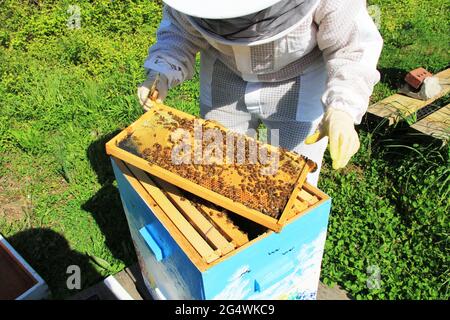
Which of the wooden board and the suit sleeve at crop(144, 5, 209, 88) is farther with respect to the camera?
the suit sleeve at crop(144, 5, 209, 88)

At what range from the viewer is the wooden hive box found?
2389 millimetres

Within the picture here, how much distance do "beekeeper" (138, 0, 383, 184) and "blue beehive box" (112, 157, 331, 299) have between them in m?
0.30

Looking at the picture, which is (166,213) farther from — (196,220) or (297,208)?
(297,208)

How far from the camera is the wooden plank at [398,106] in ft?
10.9

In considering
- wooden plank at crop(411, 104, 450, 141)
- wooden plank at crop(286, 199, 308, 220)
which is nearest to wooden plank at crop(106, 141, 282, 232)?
wooden plank at crop(286, 199, 308, 220)

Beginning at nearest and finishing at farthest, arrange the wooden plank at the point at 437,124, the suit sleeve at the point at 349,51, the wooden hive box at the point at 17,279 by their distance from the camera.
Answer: the suit sleeve at the point at 349,51
the wooden hive box at the point at 17,279
the wooden plank at the point at 437,124

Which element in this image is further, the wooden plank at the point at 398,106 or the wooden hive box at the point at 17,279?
the wooden plank at the point at 398,106

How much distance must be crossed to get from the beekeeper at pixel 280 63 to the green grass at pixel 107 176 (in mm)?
795

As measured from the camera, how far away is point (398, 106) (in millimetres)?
3459

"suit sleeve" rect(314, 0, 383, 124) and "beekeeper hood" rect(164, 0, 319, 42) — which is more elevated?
"beekeeper hood" rect(164, 0, 319, 42)

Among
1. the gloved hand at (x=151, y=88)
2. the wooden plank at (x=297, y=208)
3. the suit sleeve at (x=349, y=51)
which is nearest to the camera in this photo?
the wooden plank at (x=297, y=208)

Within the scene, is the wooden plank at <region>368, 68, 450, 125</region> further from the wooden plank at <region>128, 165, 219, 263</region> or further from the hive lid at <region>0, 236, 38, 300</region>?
the hive lid at <region>0, 236, 38, 300</region>

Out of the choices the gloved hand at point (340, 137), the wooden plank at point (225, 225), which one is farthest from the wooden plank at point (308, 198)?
the wooden plank at point (225, 225)

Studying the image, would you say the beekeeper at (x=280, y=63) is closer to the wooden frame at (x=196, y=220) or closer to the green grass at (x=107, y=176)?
the wooden frame at (x=196, y=220)
